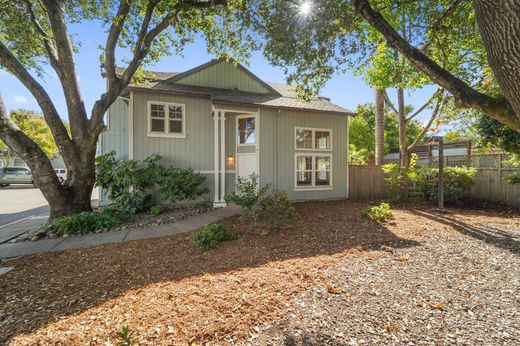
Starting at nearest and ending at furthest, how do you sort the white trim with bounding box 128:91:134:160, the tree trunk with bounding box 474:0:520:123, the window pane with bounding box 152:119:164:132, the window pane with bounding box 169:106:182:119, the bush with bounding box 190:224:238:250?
1. the tree trunk with bounding box 474:0:520:123
2. the bush with bounding box 190:224:238:250
3. the white trim with bounding box 128:91:134:160
4. the window pane with bounding box 152:119:164:132
5. the window pane with bounding box 169:106:182:119

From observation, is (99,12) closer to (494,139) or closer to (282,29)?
(282,29)

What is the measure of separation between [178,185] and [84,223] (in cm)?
241

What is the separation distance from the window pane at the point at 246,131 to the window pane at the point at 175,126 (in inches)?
82.2

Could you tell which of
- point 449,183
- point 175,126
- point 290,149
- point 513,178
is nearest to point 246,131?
point 290,149

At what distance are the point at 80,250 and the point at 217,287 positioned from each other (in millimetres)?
3300

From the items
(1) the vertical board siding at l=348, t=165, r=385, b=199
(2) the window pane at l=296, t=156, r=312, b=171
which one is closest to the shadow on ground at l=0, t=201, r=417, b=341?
(2) the window pane at l=296, t=156, r=312, b=171

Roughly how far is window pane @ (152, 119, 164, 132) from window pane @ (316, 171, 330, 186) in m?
6.05

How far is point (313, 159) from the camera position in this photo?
9148 millimetres

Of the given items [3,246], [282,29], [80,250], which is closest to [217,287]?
[80,250]

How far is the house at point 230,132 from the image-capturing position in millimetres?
7727

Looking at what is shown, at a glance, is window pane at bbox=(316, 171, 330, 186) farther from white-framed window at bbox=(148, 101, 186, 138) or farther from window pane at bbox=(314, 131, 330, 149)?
white-framed window at bbox=(148, 101, 186, 138)

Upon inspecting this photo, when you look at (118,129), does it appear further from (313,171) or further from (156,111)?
(313,171)

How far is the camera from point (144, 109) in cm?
762

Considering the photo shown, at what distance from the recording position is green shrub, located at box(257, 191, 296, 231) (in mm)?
5051
